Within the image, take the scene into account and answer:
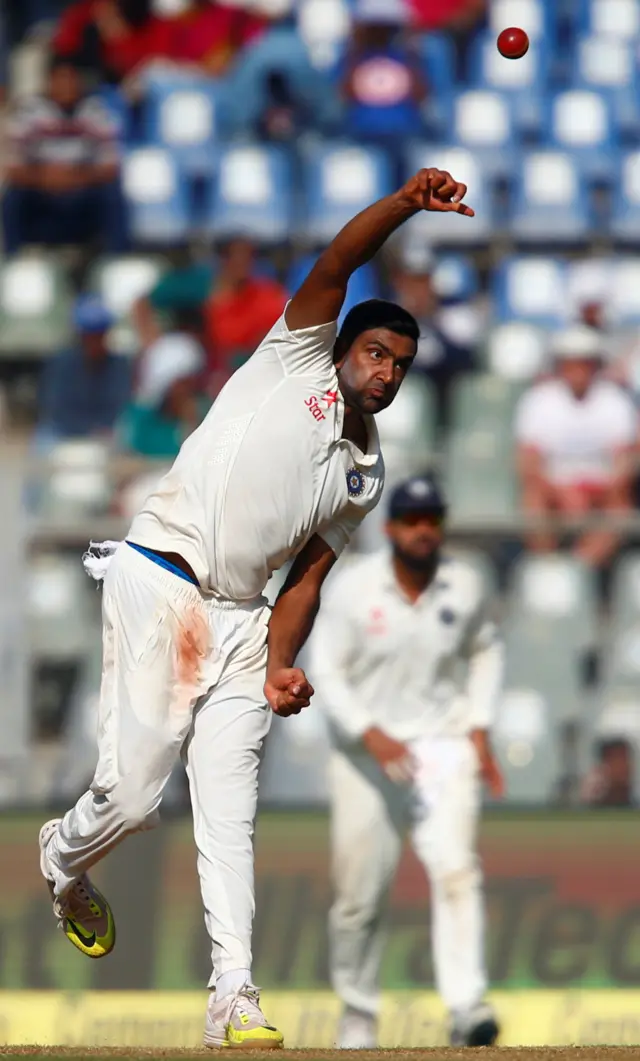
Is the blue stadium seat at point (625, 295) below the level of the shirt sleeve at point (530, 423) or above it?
above

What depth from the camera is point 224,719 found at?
5152mm

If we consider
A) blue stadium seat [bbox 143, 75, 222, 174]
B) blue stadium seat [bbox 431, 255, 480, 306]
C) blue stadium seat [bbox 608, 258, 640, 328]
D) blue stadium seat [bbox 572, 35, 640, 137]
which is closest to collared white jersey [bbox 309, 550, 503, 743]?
blue stadium seat [bbox 431, 255, 480, 306]

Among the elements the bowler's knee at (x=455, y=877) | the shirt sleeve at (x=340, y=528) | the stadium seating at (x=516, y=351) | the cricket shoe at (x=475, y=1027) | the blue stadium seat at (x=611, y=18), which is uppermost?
the blue stadium seat at (x=611, y=18)

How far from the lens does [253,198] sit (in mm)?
13125

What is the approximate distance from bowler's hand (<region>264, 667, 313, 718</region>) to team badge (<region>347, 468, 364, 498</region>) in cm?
55

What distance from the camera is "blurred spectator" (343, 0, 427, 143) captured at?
13453mm

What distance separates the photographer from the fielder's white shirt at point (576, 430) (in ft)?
36.4

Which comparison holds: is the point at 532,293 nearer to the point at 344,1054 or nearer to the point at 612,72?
the point at 612,72

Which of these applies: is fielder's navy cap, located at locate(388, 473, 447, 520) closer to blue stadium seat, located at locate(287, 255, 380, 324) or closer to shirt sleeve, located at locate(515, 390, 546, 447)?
shirt sleeve, located at locate(515, 390, 546, 447)

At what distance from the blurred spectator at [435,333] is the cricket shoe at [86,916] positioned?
6.38 m

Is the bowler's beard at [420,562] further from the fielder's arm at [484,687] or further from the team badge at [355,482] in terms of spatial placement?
the team badge at [355,482]

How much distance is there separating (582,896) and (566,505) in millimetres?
3045

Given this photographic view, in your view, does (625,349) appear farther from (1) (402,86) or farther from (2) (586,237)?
(1) (402,86)

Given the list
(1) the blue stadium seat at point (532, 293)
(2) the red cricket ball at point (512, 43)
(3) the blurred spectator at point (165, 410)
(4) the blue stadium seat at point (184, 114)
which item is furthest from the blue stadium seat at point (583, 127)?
(2) the red cricket ball at point (512, 43)
